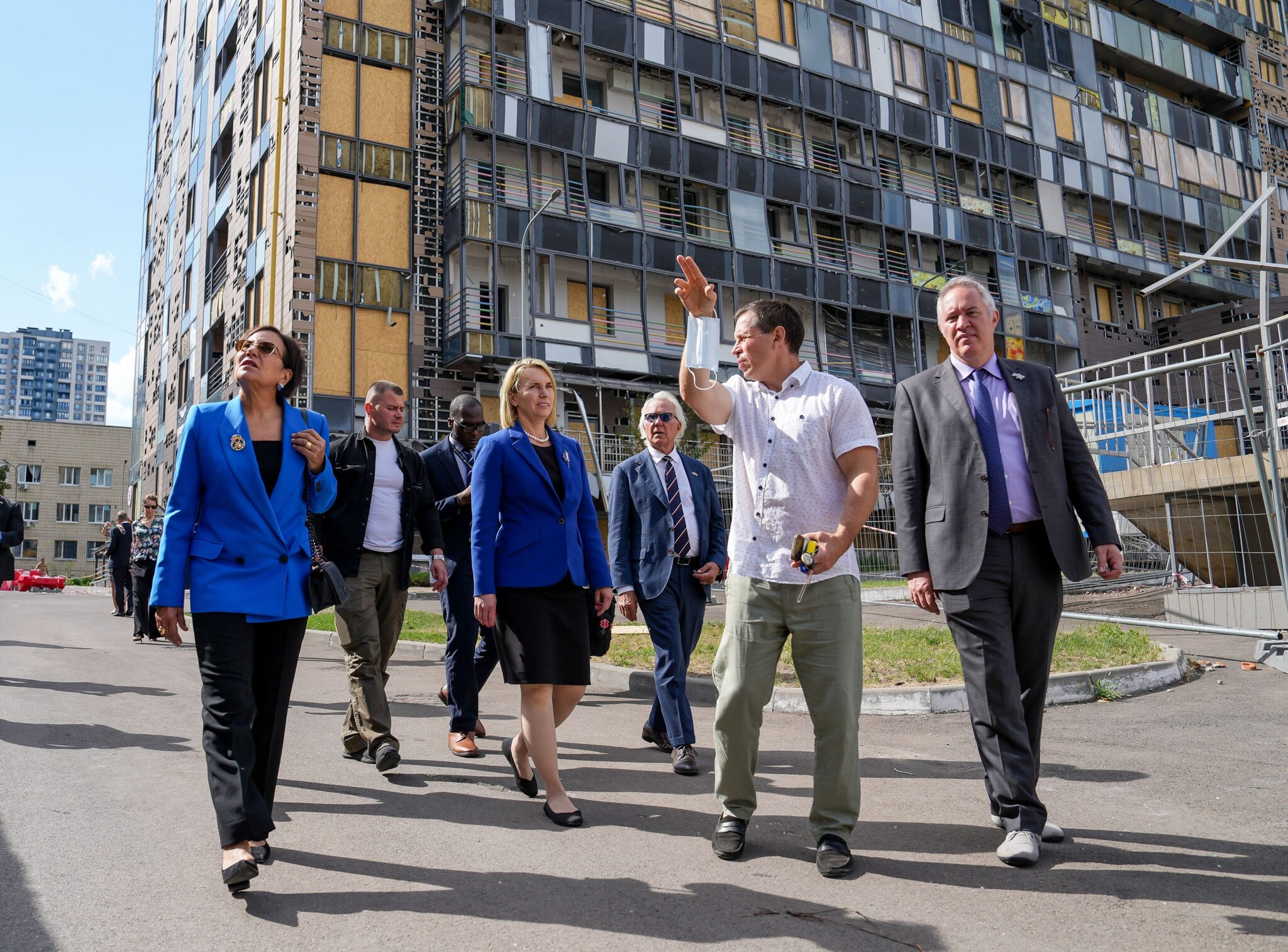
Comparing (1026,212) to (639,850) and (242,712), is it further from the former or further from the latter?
(242,712)

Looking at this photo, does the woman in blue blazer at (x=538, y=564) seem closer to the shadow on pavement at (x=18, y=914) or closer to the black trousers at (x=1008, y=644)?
the black trousers at (x=1008, y=644)

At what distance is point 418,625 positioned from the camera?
1431cm

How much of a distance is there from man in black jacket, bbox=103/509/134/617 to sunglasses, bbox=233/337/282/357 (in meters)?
14.0

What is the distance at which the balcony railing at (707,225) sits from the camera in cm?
Answer: 3262

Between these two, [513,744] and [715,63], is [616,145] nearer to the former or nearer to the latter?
[715,63]

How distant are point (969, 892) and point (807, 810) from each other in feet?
4.22

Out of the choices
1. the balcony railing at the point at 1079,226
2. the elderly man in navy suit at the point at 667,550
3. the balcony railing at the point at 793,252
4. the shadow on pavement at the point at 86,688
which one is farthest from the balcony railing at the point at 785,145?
the elderly man in navy suit at the point at 667,550

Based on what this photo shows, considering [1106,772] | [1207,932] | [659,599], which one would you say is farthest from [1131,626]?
[1207,932]

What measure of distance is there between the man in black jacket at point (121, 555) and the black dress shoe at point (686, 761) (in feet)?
44.3

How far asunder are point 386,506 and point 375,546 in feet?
0.83

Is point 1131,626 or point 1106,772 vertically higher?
point 1131,626

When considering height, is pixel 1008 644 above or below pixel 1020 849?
above

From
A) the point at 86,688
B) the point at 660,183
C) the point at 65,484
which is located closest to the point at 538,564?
the point at 86,688

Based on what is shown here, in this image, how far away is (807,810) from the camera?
4.81m
